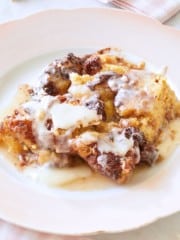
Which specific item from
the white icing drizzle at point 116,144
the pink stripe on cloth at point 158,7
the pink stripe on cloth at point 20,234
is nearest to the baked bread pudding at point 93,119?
the white icing drizzle at point 116,144

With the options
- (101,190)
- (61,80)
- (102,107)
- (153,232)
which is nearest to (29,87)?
(61,80)

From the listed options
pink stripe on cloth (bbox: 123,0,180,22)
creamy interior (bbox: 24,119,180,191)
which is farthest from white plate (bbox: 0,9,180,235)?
pink stripe on cloth (bbox: 123,0,180,22)

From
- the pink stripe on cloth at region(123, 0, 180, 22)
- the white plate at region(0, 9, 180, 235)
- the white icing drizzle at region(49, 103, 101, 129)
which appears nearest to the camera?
the white plate at region(0, 9, 180, 235)

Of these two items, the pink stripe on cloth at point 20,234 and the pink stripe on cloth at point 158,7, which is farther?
the pink stripe on cloth at point 158,7

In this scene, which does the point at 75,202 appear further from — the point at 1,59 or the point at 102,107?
the point at 1,59

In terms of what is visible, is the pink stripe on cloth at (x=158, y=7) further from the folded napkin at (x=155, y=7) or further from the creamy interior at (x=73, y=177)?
the creamy interior at (x=73, y=177)

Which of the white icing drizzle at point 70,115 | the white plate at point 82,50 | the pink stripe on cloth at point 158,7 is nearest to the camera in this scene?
the white plate at point 82,50

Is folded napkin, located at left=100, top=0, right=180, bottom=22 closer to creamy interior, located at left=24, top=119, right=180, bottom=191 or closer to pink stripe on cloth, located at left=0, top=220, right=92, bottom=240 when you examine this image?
creamy interior, located at left=24, top=119, right=180, bottom=191
